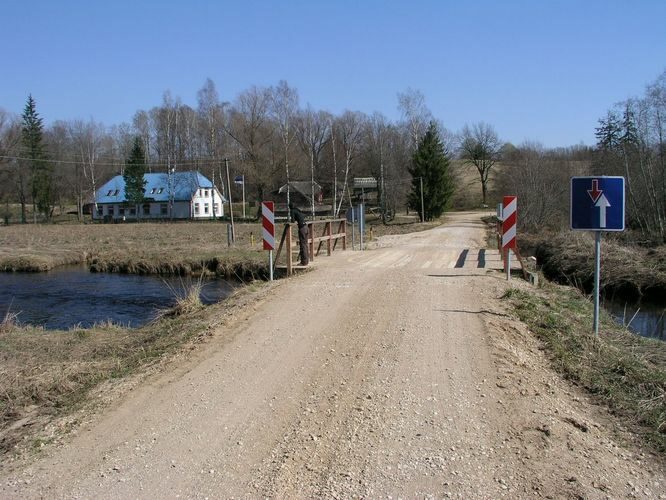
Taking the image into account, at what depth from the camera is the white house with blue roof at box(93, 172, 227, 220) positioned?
2950 inches

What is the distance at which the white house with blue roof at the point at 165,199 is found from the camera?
7494 centimetres

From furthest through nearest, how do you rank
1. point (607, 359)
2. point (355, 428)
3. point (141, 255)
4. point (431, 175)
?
point (431, 175) < point (141, 255) < point (607, 359) < point (355, 428)

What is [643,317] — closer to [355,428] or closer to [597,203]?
[597,203]

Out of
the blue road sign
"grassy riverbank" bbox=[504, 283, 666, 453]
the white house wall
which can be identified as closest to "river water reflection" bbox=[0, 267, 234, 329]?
"grassy riverbank" bbox=[504, 283, 666, 453]

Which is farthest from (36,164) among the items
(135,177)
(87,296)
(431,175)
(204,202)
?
(87,296)

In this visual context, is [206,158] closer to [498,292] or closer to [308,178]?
[308,178]

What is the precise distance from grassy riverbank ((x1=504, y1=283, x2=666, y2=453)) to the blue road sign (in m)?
1.50

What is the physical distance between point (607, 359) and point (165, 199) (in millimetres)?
74133

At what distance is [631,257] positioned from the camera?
23.2 metres

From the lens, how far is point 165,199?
Result: 7656 centimetres

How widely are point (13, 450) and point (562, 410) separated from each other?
185 inches

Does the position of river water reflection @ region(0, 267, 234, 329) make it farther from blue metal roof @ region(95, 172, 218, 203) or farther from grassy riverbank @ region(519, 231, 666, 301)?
blue metal roof @ region(95, 172, 218, 203)

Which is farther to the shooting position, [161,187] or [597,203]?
[161,187]

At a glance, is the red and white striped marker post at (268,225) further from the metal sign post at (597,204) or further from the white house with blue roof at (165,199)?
the white house with blue roof at (165,199)
